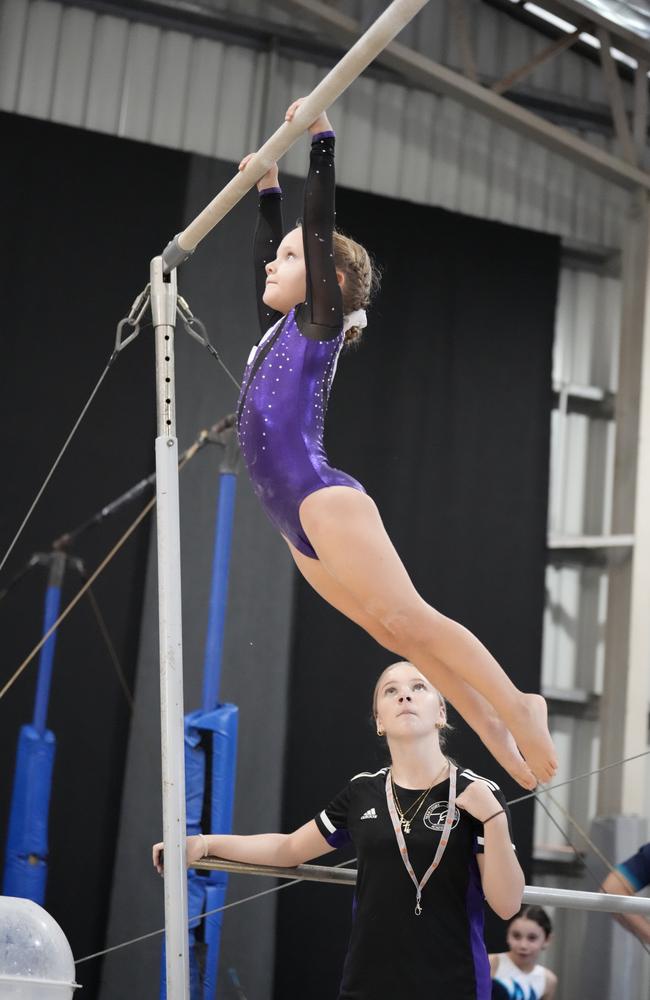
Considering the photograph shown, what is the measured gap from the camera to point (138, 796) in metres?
5.61

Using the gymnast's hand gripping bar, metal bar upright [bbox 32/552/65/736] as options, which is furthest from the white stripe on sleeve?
metal bar upright [bbox 32/552/65/736]

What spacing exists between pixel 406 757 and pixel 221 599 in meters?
2.22

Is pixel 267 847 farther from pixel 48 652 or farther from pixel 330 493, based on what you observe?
pixel 48 652

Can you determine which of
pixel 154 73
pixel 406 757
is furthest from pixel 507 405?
pixel 406 757

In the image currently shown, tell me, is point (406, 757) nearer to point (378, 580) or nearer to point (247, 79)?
point (378, 580)

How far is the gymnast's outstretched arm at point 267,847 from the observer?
7.41ft

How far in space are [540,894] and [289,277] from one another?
1.22 metres

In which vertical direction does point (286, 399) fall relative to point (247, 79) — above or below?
below

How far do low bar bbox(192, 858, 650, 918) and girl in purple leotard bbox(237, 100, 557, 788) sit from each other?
1.21 feet

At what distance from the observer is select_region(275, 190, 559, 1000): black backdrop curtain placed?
236 inches

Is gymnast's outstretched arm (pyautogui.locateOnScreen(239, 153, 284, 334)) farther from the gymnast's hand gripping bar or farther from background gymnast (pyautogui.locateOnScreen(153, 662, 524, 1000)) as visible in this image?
background gymnast (pyautogui.locateOnScreen(153, 662, 524, 1000))

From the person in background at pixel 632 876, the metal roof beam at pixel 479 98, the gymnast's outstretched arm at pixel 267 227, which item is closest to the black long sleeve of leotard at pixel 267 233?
the gymnast's outstretched arm at pixel 267 227

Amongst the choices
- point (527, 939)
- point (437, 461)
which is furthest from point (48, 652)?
point (437, 461)

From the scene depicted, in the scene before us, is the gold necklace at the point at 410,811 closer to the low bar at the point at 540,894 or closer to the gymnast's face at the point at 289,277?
the low bar at the point at 540,894
